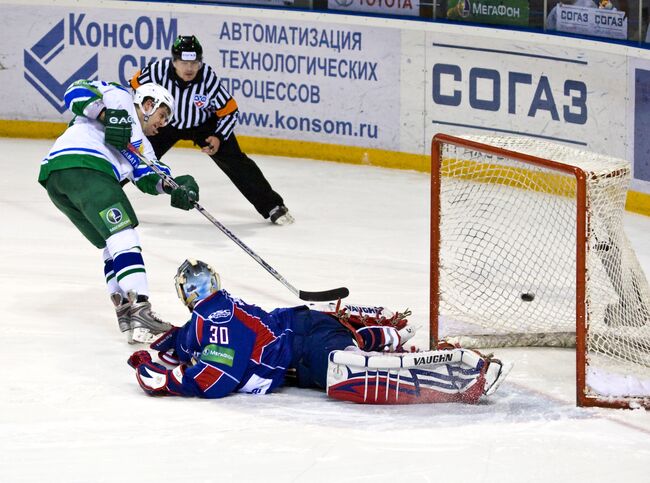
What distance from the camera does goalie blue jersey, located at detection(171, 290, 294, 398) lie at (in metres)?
4.57

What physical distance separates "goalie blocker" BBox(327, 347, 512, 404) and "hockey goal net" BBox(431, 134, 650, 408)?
0.32 meters

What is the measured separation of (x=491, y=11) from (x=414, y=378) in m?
3.88

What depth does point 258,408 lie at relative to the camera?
4.62 meters

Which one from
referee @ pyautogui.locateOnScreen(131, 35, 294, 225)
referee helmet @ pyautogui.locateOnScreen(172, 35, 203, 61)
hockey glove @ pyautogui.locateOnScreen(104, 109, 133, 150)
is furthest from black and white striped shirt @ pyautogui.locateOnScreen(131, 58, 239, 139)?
hockey glove @ pyautogui.locateOnScreen(104, 109, 133, 150)

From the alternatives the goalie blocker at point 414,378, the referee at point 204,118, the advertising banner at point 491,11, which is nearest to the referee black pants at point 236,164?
the referee at point 204,118

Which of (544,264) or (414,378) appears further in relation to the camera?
(544,264)

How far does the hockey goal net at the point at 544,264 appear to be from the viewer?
4.69m

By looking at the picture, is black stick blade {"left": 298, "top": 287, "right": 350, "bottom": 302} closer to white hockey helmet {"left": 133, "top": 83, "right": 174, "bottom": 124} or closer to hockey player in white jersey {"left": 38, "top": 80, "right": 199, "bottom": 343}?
hockey player in white jersey {"left": 38, "top": 80, "right": 199, "bottom": 343}

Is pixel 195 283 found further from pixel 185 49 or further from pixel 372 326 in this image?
pixel 185 49

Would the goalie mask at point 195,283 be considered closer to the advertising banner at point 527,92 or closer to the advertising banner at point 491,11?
the advertising banner at point 527,92

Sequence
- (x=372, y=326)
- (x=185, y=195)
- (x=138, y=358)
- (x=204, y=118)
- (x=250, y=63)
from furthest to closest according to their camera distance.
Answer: (x=250, y=63) < (x=204, y=118) < (x=185, y=195) < (x=372, y=326) < (x=138, y=358)

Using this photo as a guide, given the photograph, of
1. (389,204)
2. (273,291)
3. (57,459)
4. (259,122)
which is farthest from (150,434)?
(259,122)

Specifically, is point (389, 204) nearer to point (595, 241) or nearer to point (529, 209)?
point (529, 209)

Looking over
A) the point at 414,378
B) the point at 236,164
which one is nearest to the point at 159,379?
the point at 414,378
